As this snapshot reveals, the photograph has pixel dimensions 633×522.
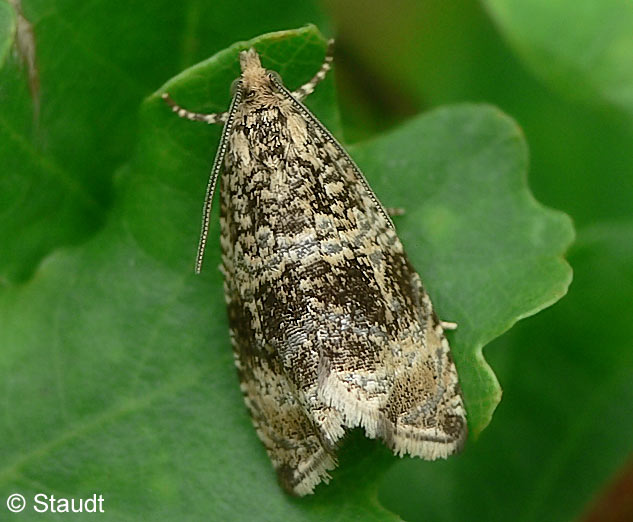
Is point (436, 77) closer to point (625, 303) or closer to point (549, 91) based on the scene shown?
point (549, 91)

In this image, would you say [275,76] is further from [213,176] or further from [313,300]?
[313,300]

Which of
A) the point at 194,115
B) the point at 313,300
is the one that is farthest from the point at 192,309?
the point at 194,115

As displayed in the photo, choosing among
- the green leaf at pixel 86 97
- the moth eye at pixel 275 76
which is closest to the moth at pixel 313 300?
the moth eye at pixel 275 76

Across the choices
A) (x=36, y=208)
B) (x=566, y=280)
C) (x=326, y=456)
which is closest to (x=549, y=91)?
(x=566, y=280)

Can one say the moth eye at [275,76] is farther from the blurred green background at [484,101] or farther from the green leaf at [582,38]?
the green leaf at [582,38]

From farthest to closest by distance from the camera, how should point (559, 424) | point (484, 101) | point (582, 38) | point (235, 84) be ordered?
1. point (484, 101)
2. point (559, 424)
3. point (235, 84)
4. point (582, 38)

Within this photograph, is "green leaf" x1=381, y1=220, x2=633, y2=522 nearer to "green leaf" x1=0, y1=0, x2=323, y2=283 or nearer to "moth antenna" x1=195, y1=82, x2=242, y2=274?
"moth antenna" x1=195, y1=82, x2=242, y2=274

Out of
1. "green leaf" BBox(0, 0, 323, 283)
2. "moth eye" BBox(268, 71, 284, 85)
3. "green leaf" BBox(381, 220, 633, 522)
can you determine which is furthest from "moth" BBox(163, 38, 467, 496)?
"green leaf" BBox(381, 220, 633, 522)
